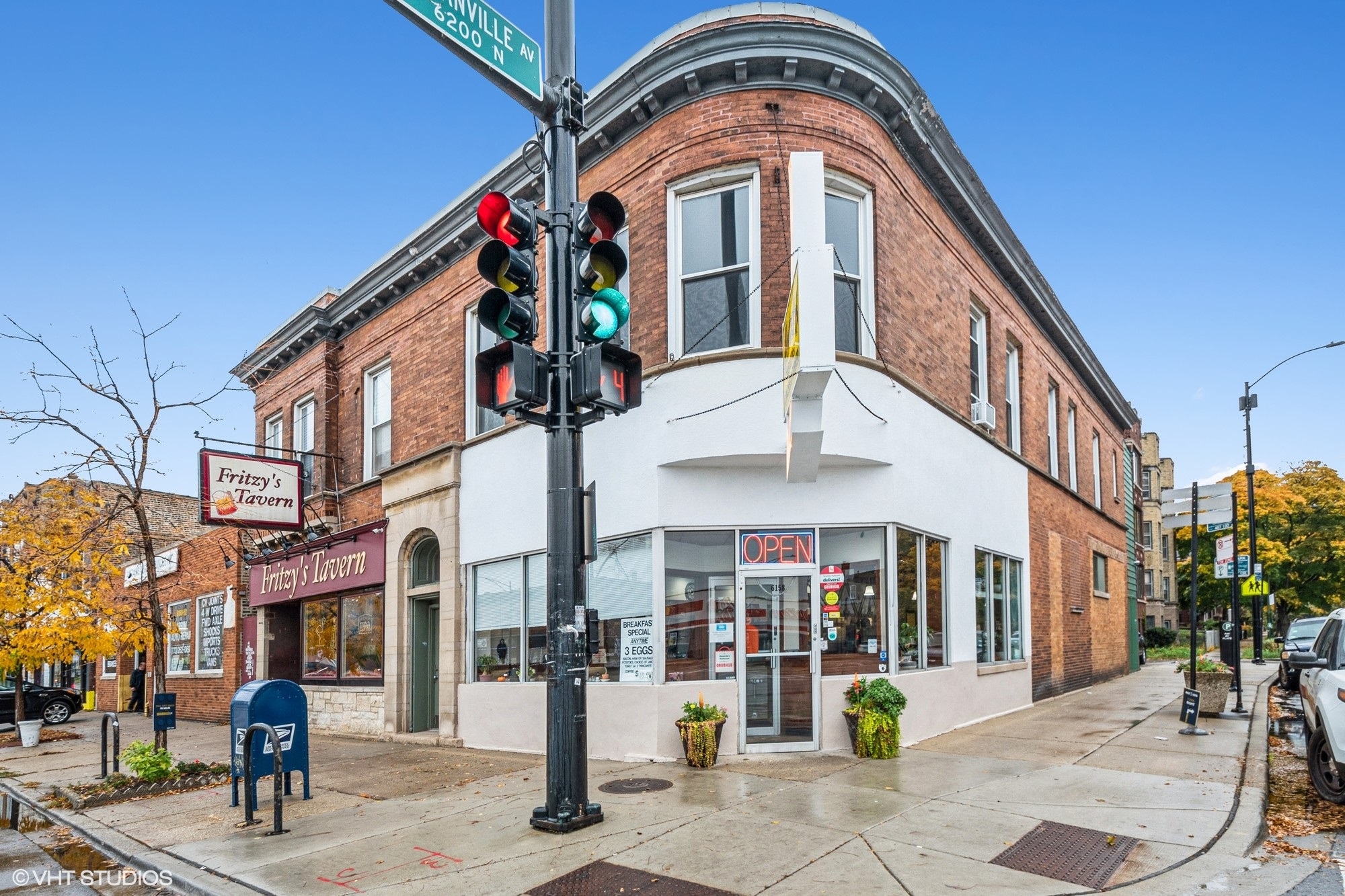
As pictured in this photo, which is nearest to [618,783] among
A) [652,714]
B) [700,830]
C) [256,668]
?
[652,714]

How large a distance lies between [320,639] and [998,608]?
1309 cm

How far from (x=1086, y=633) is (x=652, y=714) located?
46.7ft

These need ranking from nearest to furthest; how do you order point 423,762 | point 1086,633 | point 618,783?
point 618,783, point 423,762, point 1086,633

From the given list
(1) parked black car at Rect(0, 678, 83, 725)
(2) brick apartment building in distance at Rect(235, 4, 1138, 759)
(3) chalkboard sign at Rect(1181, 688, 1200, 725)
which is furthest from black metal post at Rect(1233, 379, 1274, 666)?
(1) parked black car at Rect(0, 678, 83, 725)

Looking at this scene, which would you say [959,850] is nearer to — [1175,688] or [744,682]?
[744,682]

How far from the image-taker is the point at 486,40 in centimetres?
727

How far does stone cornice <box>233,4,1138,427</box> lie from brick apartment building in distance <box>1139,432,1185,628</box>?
40.8 m

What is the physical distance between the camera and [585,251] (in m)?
8.01

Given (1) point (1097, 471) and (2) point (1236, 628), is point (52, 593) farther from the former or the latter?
(1) point (1097, 471)

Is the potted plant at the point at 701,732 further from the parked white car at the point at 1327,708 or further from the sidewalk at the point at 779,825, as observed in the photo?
the parked white car at the point at 1327,708

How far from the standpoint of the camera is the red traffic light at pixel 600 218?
7.82m

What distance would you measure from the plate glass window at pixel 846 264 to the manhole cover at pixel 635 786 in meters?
5.57

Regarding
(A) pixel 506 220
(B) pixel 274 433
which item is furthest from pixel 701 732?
(B) pixel 274 433

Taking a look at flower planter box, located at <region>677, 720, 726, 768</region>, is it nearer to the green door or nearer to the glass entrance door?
the glass entrance door
